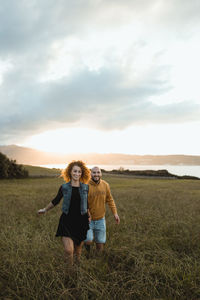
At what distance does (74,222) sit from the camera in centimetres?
442

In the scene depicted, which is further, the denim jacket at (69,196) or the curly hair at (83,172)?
the curly hair at (83,172)

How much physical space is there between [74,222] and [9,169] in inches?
1359

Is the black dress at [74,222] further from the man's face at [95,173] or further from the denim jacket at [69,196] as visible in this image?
the man's face at [95,173]

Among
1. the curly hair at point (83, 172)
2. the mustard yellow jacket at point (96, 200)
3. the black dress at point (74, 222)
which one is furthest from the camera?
the mustard yellow jacket at point (96, 200)

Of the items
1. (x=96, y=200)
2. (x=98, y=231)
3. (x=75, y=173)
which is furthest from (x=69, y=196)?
(x=98, y=231)

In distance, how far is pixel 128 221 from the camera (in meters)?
7.79

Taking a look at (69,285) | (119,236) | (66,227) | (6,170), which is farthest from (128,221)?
(6,170)

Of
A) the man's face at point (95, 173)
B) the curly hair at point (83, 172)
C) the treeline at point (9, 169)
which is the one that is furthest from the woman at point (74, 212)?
the treeline at point (9, 169)

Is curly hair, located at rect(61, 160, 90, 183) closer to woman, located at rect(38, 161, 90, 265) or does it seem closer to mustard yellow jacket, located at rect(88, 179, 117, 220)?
woman, located at rect(38, 161, 90, 265)

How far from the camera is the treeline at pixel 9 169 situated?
33844 mm

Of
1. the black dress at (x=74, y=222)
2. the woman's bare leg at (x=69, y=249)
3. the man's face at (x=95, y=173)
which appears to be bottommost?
the woman's bare leg at (x=69, y=249)

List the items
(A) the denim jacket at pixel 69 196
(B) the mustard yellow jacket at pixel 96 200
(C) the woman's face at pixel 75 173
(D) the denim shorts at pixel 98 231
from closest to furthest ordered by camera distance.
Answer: (A) the denim jacket at pixel 69 196 < (C) the woman's face at pixel 75 173 < (D) the denim shorts at pixel 98 231 < (B) the mustard yellow jacket at pixel 96 200

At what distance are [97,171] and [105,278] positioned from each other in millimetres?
2186

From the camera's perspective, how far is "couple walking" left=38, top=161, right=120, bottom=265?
14.2 feet
